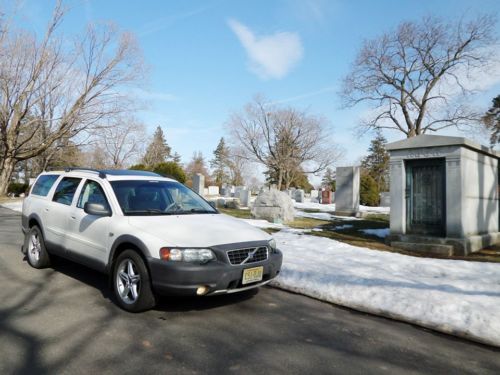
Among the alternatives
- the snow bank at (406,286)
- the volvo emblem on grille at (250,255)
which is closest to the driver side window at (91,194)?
the volvo emblem on grille at (250,255)

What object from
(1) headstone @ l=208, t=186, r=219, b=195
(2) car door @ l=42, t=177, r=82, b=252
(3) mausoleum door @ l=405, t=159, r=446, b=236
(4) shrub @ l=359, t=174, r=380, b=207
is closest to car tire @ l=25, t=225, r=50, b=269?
(2) car door @ l=42, t=177, r=82, b=252

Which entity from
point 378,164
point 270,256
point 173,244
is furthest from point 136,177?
point 378,164

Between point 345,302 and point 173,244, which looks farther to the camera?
point 345,302

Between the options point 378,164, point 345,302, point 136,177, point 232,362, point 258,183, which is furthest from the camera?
point 258,183

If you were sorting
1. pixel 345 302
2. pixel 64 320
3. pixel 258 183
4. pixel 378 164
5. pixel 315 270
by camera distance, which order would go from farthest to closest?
pixel 258 183 < pixel 378 164 < pixel 315 270 < pixel 345 302 < pixel 64 320

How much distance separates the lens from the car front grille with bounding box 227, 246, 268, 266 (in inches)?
163

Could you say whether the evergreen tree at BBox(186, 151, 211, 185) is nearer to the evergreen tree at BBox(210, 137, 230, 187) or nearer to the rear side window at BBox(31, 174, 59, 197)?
the evergreen tree at BBox(210, 137, 230, 187)

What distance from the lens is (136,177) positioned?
18.0 feet

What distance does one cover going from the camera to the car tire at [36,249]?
6.03 metres

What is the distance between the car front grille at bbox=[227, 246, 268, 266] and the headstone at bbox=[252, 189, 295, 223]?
32.2 feet

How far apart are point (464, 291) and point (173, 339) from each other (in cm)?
412

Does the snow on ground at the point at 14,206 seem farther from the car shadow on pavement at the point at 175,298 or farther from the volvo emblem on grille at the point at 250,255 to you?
the volvo emblem on grille at the point at 250,255

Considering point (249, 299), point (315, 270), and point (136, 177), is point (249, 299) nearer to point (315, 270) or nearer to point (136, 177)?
point (315, 270)

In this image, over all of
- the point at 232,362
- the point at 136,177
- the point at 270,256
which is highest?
the point at 136,177
